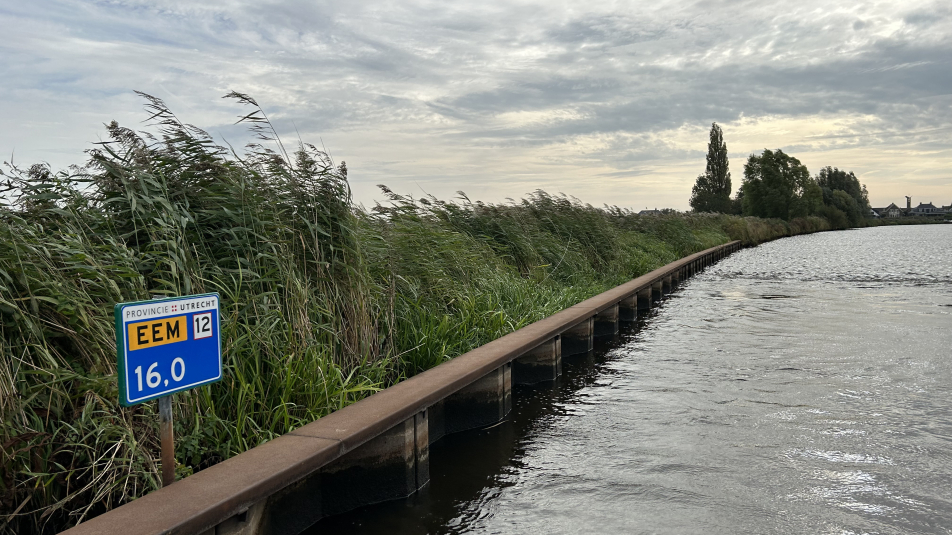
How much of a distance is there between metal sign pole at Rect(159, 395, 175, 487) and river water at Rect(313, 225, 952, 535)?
1.11m

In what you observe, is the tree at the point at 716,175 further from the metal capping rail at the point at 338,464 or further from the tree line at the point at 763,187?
the metal capping rail at the point at 338,464

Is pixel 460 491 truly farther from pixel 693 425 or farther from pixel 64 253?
pixel 64 253

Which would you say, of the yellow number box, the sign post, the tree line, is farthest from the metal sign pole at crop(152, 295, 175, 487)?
the tree line

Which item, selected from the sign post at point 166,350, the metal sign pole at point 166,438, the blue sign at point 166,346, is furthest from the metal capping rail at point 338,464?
the blue sign at point 166,346

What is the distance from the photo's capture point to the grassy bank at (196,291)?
3.35 m

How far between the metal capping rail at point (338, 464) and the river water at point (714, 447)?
0.16 meters

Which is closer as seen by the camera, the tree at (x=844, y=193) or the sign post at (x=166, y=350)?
the sign post at (x=166, y=350)

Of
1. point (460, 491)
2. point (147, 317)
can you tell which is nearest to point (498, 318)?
point (460, 491)

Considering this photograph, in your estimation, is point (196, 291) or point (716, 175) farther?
point (716, 175)

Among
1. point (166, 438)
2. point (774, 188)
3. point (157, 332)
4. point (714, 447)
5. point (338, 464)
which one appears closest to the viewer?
point (157, 332)

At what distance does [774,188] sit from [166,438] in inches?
3308

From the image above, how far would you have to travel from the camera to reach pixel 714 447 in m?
5.42

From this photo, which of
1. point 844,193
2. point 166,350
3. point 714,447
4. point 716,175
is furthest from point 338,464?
point 844,193

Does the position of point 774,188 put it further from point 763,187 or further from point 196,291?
point 196,291
